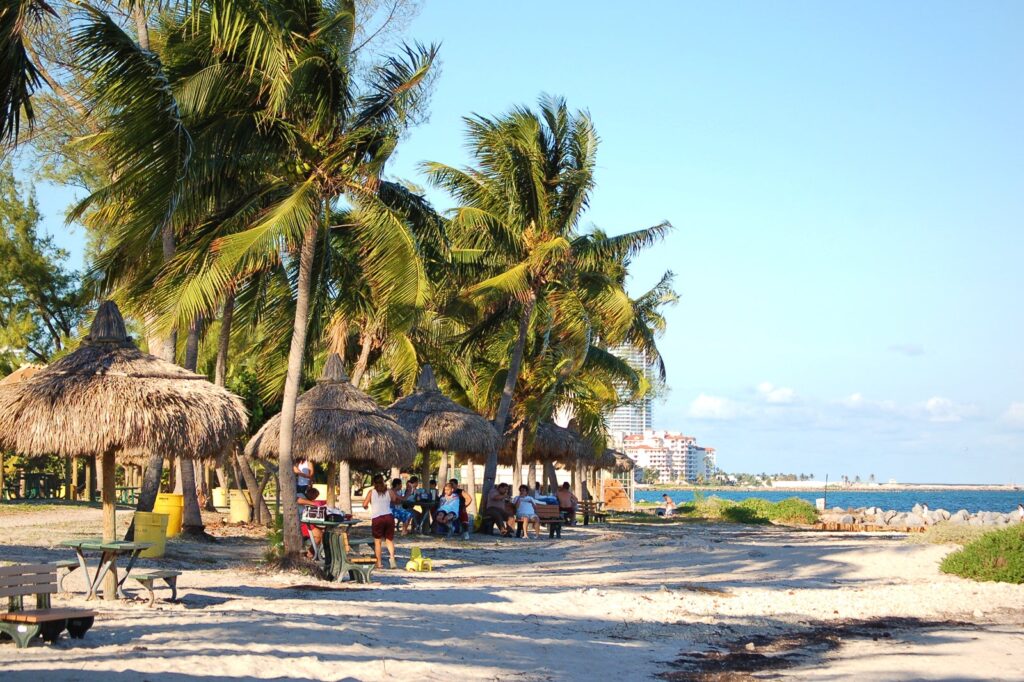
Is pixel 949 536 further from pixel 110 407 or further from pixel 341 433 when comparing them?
pixel 110 407

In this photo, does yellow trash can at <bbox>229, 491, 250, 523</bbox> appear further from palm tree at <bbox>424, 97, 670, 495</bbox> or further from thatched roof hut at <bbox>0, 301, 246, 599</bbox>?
thatched roof hut at <bbox>0, 301, 246, 599</bbox>

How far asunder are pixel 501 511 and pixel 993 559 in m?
9.70

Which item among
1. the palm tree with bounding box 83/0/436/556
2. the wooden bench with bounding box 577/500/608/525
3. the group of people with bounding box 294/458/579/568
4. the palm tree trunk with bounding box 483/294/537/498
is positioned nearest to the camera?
the palm tree with bounding box 83/0/436/556

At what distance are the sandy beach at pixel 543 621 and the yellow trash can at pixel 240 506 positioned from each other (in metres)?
3.24

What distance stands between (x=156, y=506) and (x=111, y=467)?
5.92 meters

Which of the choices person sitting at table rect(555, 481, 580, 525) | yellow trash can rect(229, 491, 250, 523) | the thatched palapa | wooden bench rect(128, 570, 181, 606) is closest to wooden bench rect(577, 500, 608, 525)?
person sitting at table rect(555, 481, 580, 525)

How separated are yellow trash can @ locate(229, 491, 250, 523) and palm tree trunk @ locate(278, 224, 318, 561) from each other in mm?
8886

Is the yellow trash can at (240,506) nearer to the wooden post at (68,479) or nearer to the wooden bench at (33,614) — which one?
the wooden post at (68,479)

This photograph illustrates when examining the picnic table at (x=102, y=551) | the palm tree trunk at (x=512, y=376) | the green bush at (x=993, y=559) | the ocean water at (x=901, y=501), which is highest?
the palm tree trunk at (x=512, y=376)

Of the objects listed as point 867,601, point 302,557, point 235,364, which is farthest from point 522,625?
point 235,364

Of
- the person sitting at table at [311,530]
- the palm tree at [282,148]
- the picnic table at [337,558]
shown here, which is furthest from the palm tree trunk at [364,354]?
the picnic table at [337,558]

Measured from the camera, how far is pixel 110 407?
446 inches

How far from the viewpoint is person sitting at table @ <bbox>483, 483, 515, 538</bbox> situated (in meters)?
22.5

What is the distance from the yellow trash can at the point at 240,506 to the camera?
2197 cm
